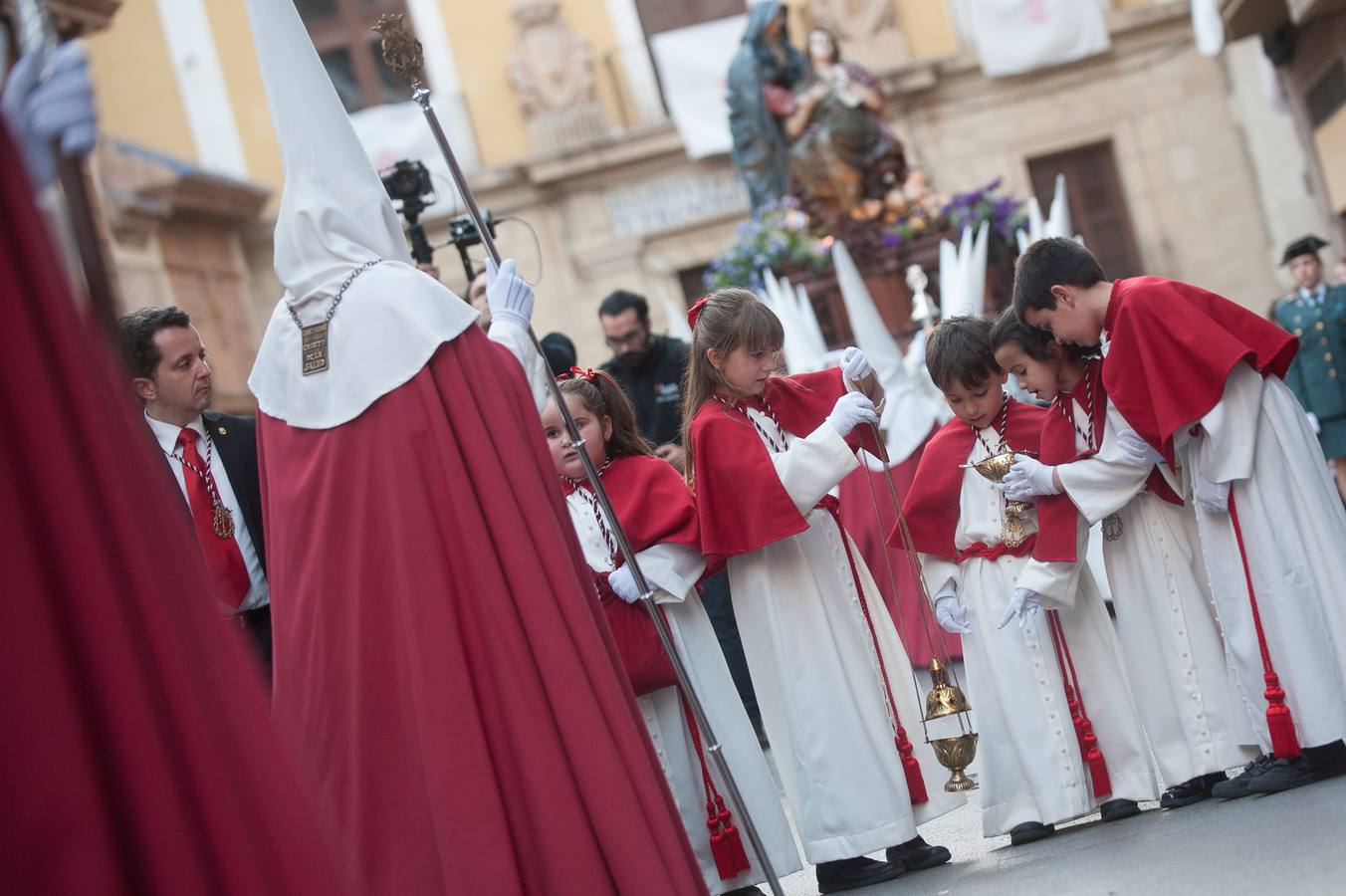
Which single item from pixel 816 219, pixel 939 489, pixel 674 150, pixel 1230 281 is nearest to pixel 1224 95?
pixel 1230 281

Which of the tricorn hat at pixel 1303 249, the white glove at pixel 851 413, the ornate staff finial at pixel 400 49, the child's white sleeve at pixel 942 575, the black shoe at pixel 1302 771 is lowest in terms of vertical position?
the black shoe at pixel 1302 771

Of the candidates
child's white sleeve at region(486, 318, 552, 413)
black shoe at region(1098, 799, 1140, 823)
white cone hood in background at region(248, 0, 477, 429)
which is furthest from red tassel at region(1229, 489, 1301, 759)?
white cone hood in background at region(248, 0, 477, 429)

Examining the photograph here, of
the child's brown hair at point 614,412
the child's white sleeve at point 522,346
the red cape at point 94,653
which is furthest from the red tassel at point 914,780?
the red cape at point 94,653

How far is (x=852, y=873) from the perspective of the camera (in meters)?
4.75

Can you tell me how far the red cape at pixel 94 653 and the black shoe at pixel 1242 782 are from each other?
312cm

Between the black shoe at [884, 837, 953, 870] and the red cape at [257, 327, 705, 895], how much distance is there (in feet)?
4.27

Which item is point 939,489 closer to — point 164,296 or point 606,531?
point 606,531

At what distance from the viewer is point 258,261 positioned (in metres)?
22.2

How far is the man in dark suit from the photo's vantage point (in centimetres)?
459

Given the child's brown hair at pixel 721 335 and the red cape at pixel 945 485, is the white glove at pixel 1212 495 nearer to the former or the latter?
the red cape at pixel 945 485

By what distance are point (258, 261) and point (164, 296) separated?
1880 millimetres

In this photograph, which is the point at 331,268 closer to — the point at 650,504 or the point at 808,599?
the point at 650,504

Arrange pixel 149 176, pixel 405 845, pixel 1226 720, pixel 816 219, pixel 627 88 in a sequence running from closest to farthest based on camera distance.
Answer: pixel 405 845 → pixel 1226 720 → pixel 816 219 → pixel 149 176 → pixel 627 88

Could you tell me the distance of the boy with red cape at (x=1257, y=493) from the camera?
14.4 ft
